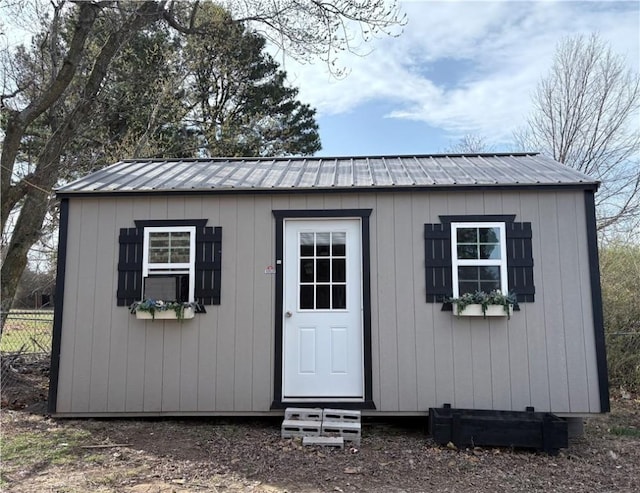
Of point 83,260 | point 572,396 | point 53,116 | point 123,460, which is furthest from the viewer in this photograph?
point 53,116

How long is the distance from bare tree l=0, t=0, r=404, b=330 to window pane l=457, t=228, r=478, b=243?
13.1 feet

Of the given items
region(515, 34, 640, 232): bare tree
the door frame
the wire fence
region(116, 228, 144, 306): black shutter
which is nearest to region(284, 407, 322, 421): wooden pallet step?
the door frame

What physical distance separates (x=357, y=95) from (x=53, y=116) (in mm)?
5771

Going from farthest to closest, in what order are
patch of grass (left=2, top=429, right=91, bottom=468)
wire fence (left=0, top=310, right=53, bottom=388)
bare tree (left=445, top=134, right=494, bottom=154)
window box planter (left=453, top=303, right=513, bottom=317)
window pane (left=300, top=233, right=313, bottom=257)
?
bare tree (left=445, top=134, right=494, bottom=154), wire fence (left=0, top=310, right=53, bottom=388), window pane (left=300, top=233, right=313, bottom=257), window box planter (left=453, top=303, right=513, bottom=317), patch of grass (left=2, top=429, right=91, bottom=468)

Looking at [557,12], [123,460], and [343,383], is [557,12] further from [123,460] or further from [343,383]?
[123,460]

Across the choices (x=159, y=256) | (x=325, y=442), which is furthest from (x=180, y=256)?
(x=325, y=442)

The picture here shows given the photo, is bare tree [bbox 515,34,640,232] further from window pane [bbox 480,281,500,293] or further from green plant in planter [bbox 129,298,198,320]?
green plant in planter [bbox 129,298,198,320]

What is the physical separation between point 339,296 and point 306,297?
0.34 m

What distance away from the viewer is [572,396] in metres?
4.44

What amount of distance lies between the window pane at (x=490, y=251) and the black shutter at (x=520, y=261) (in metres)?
0.10

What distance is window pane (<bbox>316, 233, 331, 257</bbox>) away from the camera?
4.82m

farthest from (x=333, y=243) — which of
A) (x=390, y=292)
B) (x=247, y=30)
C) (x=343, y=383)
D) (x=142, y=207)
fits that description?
(x=247, y=30)

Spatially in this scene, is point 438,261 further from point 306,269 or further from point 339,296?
point 306,269

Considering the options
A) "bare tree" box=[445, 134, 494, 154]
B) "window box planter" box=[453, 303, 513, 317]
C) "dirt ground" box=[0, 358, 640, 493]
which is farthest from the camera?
"bare tree" box=[445, 134, 494, 154]
